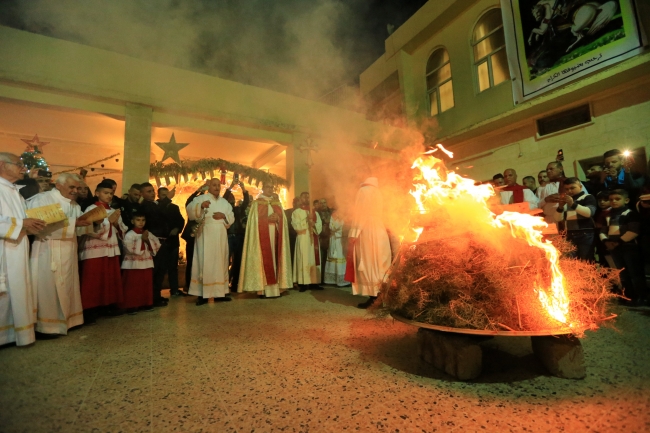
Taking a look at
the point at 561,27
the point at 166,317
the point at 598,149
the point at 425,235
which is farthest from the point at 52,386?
the point at 561,27

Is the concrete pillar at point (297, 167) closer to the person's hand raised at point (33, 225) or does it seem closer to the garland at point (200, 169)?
the garland at point (200, 169)

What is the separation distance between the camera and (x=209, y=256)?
18.0 ft

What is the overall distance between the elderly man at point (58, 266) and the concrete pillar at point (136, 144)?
3053mm

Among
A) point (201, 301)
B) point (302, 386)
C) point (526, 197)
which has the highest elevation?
point (526, 197)

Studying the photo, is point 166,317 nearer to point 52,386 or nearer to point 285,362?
point 52,386

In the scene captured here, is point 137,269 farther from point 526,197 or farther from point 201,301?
point 526,197

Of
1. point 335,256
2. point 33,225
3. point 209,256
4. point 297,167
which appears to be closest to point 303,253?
point 335,256

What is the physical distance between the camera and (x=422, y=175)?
3.62 m

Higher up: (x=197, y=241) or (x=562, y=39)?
(x=562, y=39)

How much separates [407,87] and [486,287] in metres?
12.3

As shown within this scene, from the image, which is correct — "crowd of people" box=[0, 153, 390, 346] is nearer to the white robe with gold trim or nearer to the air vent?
the white robe with gold trim

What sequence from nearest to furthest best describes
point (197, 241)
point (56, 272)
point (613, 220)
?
1. point (56, 272)
2. point (613, 220)
3. point (197, 241)

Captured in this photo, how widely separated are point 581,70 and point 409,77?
21.6 feet

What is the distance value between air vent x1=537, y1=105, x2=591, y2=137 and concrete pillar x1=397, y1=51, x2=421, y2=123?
490 centimetres
